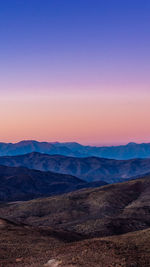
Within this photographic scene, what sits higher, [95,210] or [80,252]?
[80,252]

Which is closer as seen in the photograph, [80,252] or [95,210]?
[80,252]

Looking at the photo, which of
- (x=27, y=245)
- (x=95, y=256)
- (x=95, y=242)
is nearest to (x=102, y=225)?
(x=27, y=245)

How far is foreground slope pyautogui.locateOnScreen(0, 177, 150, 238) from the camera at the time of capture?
8119 cm

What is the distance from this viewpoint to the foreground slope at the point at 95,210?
81188 millimetres

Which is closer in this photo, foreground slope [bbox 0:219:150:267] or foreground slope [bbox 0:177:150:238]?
foreground slope [bbox 0:219:150:267]

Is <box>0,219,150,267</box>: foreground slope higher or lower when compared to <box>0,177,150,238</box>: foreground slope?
higher

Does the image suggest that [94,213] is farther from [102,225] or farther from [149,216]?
[102,225]

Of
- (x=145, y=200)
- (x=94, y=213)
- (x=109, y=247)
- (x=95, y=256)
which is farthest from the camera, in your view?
(x=145, y=200)

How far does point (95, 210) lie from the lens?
106 metres

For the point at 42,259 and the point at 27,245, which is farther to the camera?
the point at 27,245

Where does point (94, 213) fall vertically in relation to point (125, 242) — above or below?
below

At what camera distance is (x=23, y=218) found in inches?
4092

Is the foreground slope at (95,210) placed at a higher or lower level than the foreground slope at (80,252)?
lower

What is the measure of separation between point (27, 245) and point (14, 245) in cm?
181
